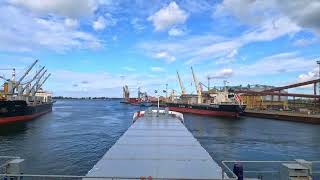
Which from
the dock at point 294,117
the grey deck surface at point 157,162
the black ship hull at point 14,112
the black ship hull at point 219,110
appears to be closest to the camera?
the grey deck surface at point 157,162

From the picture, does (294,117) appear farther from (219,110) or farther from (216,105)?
(216,105)

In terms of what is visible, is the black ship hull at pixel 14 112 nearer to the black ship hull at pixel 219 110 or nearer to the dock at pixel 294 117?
the black ship hull at pixel 219 110

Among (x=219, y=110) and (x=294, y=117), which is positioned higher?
(x=219, y=110)

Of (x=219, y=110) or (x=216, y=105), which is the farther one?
(x=216, y=105)

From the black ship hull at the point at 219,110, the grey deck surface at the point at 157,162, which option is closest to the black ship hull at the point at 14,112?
the black ship hull at the point at 219,110

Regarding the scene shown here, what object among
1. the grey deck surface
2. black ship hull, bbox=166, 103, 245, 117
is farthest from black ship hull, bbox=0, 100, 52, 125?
the grey deck surface

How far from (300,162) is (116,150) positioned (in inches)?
449

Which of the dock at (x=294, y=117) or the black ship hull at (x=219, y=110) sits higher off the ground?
the black ship hull at (x=219, y=110)

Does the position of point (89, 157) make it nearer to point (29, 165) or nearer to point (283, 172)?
point (29, 165)

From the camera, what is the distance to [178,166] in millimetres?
18969

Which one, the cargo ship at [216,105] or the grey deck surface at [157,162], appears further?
the cargo ship at [216,105]

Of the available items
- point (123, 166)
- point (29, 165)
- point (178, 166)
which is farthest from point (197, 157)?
point (29, 165)

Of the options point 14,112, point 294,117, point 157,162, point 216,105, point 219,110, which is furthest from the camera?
point 216,105

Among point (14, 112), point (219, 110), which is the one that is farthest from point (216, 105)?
point (14, 112)
